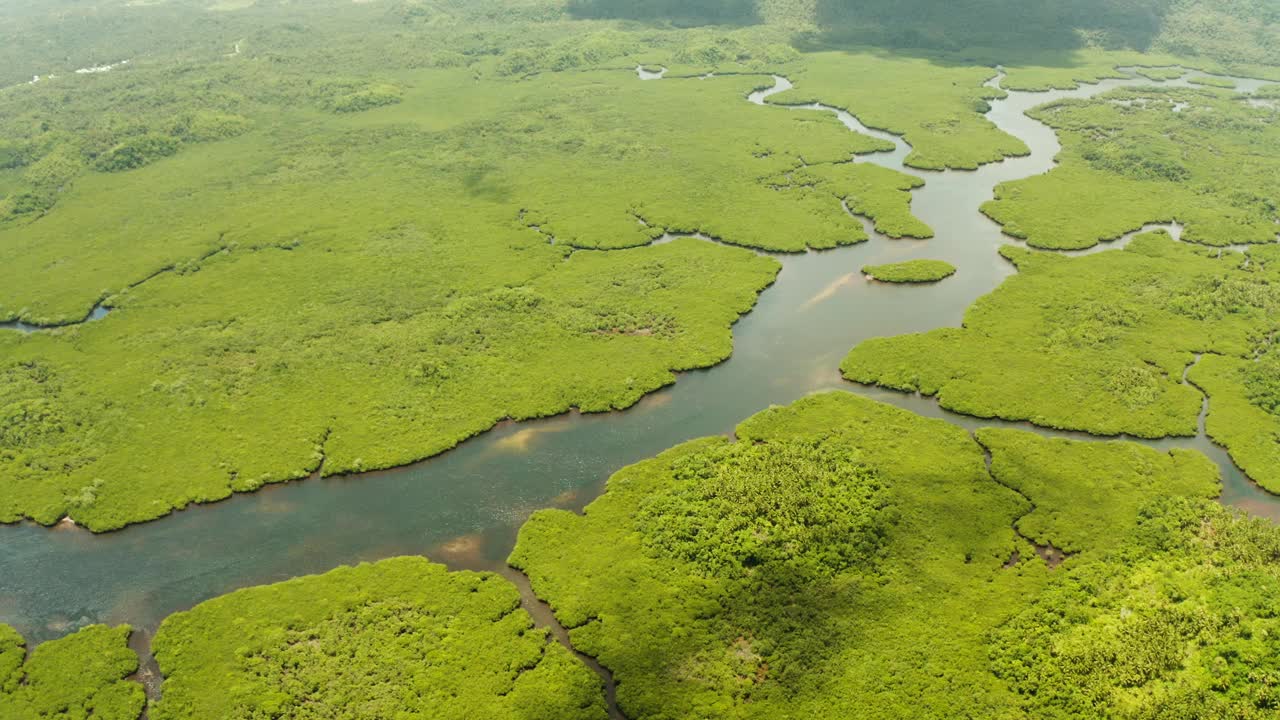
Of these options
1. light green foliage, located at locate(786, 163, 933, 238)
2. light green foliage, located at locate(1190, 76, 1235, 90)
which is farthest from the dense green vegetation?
light green foliage, located at locate(1190, 76, 1235, 90)

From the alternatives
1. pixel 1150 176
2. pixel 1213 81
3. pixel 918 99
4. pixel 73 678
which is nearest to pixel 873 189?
pixel 1150 176

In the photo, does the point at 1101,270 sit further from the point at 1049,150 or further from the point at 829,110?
the point at 829,110

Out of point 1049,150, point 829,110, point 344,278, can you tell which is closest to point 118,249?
point 344,278

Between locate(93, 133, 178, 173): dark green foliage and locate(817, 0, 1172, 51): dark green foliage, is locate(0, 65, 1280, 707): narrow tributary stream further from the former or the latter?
locate(817, 0, 1172, 51): dark green foliage

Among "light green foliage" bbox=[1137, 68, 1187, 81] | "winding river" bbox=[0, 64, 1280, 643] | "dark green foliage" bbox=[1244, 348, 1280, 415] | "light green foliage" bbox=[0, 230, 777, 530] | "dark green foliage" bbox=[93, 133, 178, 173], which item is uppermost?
"light green foliage" bbox=[1137, 68, 1187, 81]

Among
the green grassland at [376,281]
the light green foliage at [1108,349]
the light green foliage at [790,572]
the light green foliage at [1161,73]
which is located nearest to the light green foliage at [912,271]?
the light green foliage at [1108,349]
